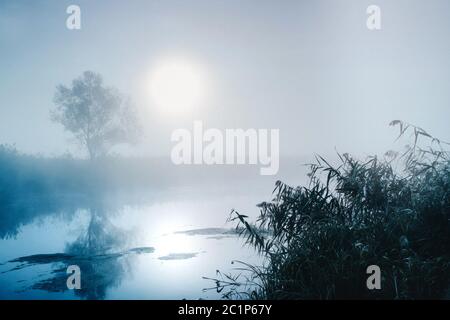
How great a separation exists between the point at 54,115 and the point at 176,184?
2.95 m

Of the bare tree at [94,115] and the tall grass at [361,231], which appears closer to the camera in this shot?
the tall grass at [361,231]

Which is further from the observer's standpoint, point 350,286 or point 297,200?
point 297,200

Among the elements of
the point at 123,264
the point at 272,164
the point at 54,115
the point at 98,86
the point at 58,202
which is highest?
the point at 98,86

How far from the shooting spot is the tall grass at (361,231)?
2893 mm

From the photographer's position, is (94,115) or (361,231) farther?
(94,115)

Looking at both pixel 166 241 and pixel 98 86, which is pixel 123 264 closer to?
pixel 166 241

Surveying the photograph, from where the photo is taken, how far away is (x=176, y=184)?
8.89m

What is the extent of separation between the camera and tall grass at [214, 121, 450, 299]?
9.49 ft

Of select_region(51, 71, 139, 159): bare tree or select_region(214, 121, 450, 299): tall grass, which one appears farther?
select_region(51, 71, 139, 159): bare tree

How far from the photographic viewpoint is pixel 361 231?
305cm
